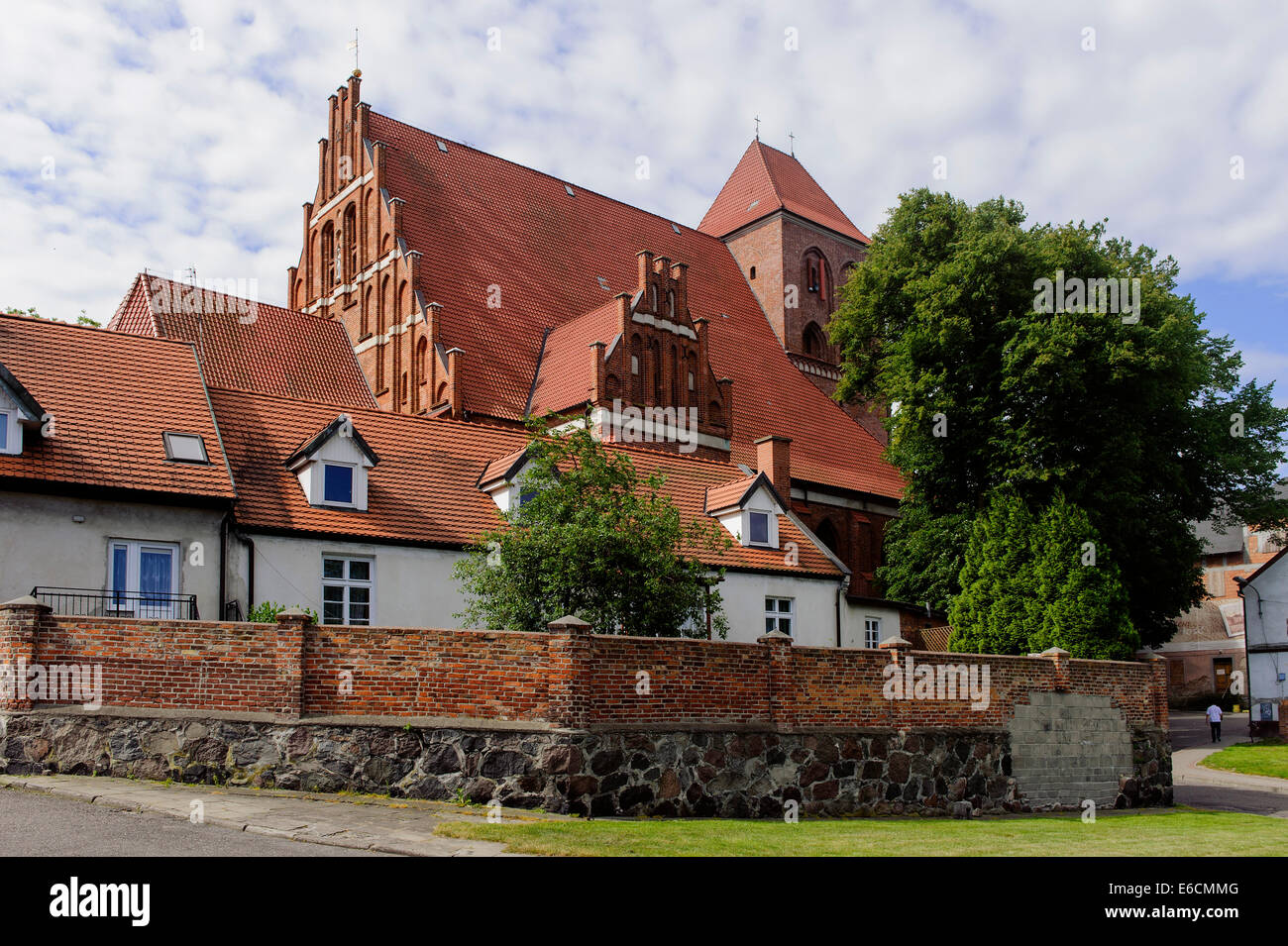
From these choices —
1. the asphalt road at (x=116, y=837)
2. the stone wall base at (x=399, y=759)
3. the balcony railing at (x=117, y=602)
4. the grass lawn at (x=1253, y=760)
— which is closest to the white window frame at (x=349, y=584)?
the balcony railing at (x=117, y=602)

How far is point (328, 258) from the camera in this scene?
121 ft

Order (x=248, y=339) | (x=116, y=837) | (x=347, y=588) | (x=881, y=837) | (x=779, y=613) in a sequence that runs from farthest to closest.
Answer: (x=248, y=339) < (x=779, y=613) < (x=347, y=588) < (x=881, y=837) < (x=116, y=837)

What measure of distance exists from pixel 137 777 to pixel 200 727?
0.86 meters

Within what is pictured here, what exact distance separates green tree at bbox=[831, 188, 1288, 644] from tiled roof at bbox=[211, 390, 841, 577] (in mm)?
8479

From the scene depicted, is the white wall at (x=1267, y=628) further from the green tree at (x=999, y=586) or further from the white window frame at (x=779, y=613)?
the white window frame at (x=779, y=613)

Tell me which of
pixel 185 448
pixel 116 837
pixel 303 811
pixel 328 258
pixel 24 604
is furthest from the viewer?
pixel 328 258

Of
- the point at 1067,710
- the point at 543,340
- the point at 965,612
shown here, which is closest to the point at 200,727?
the point at 1067,710

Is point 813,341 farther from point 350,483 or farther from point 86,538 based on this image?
point 86,538

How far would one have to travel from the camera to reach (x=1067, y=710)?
21.0 meters

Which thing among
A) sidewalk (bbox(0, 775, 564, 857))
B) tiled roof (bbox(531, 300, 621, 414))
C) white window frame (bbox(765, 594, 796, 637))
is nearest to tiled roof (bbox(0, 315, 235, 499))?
sidewalk (bbox(0, 775, 564, 857))

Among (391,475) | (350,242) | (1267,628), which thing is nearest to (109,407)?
(391,475)

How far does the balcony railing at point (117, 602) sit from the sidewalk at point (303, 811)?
407 cm

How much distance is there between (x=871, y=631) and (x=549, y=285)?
55.1ft

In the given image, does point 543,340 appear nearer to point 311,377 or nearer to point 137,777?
point 311,377
